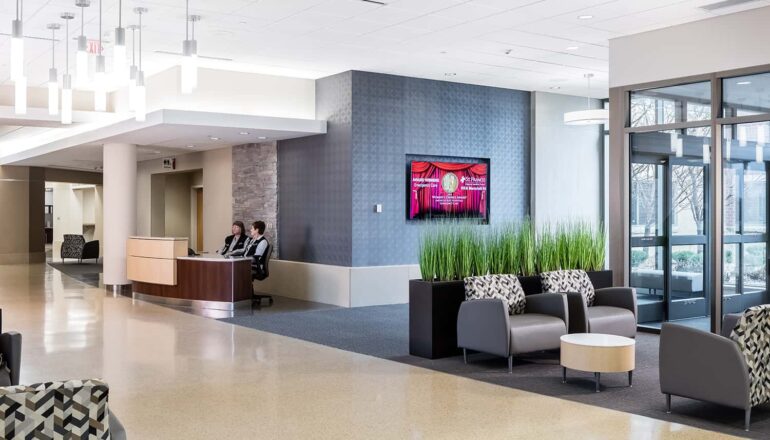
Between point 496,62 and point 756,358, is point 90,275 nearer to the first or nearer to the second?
point 496,62

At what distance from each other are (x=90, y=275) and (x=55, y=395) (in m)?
15.4

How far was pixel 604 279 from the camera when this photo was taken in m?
8.76

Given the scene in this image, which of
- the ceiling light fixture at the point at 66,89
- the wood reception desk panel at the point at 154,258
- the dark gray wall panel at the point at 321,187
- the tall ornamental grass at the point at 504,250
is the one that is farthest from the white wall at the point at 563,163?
the ceiling light fixture at the point at 66,89

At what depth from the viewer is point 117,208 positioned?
13281mm

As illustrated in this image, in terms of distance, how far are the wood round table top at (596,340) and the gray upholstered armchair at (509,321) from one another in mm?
460

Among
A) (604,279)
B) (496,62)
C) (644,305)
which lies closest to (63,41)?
(496,62)

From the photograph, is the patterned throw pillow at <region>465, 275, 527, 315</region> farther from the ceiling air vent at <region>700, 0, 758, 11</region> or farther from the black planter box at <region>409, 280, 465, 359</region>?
the ceiling air vent at <region>700, 0, 758, 11</region>

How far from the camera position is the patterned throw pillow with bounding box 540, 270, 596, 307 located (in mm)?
7941

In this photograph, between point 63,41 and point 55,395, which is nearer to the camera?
point 55,395

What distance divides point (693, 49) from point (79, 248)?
1844cm

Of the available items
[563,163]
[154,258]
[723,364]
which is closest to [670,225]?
[723,364]

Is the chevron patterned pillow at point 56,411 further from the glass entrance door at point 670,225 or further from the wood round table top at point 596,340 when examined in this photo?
the glass entrance door at point 670,225

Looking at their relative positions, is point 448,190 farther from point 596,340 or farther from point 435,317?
point 596,340

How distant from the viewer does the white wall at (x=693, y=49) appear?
8141mm
